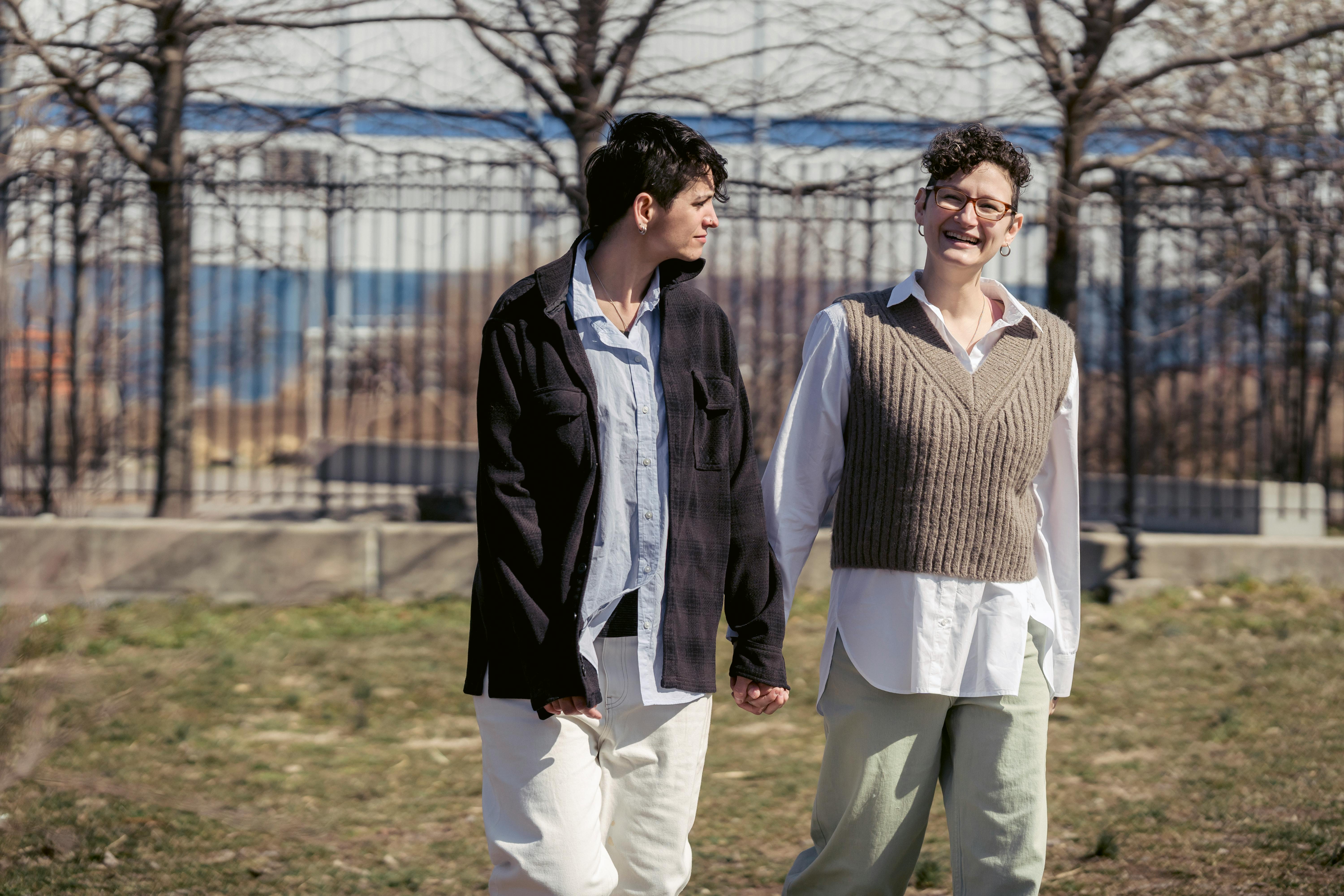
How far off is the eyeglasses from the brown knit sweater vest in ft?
0.80

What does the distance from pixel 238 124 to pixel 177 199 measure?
64 cm

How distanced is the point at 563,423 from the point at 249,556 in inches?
219

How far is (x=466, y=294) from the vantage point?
29.7ft

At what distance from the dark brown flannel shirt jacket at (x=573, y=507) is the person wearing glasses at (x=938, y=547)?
0.18 m

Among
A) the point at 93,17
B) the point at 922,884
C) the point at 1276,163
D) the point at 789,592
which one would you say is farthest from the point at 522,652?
the point at 1276,163

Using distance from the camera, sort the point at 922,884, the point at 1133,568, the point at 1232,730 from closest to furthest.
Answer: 1. the point at 922,884
2. the point at 1232,730
3. the point at 1133,568

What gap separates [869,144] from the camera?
7758 mm

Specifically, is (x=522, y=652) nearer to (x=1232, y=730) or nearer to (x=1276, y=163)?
(x=1232, y=730)

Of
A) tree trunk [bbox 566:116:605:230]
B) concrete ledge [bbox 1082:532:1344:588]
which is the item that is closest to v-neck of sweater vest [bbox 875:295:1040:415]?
tree trunk [bbox 566:116:605:230]

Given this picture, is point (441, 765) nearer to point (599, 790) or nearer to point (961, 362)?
point (599, 790)

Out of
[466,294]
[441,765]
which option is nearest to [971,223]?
[441,765]

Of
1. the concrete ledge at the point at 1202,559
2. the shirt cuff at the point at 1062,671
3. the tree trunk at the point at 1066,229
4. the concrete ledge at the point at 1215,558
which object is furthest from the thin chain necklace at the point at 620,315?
the concrete ledge at the point at 1215,558

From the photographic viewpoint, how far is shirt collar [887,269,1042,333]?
2.80 meters

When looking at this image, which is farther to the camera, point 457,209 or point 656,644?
point 457,209
